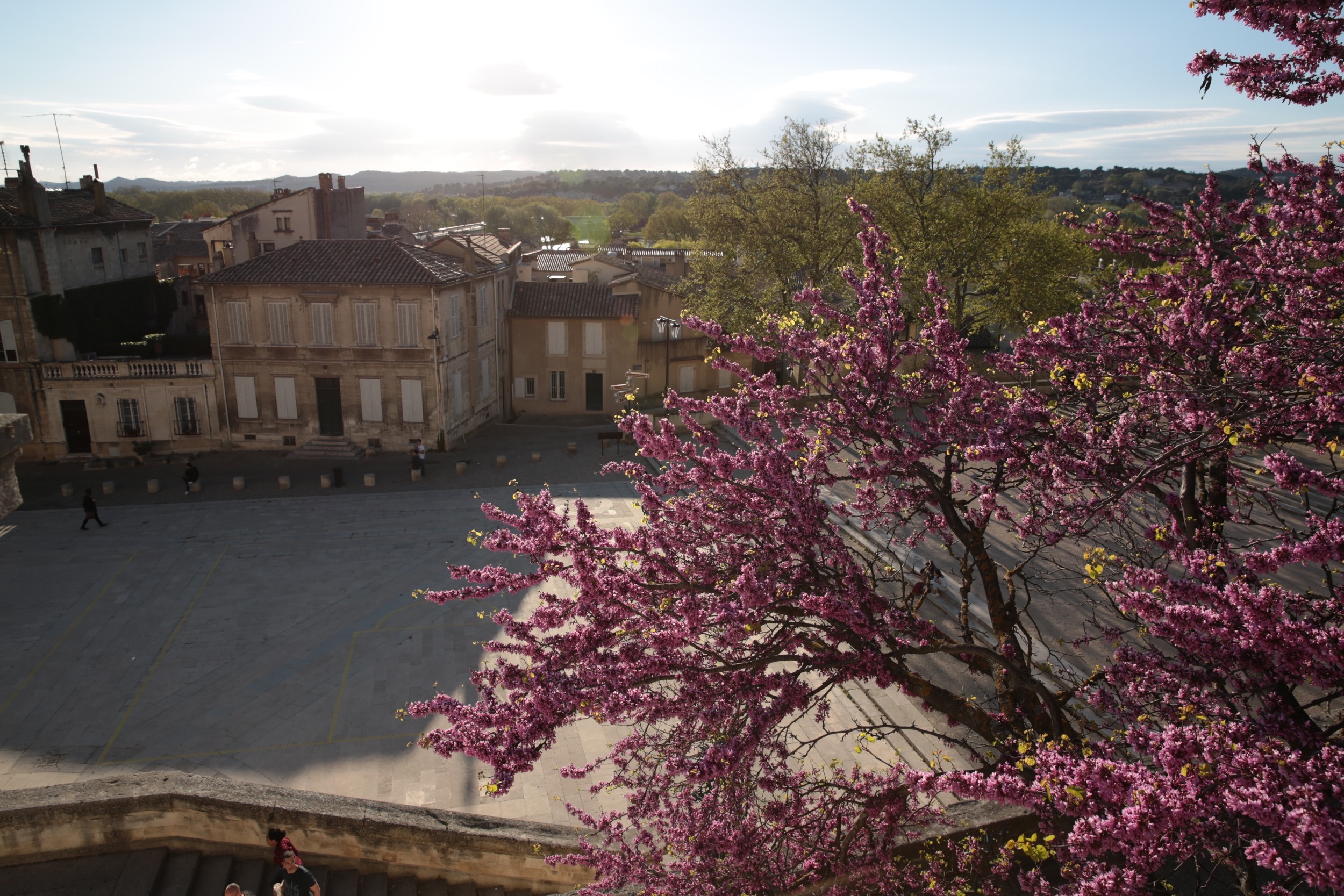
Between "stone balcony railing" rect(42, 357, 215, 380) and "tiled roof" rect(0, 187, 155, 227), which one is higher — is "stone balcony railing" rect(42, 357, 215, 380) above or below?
below

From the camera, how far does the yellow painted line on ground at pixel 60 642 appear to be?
49.1 ft

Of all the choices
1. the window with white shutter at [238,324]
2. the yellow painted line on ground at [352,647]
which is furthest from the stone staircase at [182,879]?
the window with white shutter at [238,324]

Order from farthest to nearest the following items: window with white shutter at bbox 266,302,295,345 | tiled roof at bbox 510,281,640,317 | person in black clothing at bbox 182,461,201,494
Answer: tiled roof at bbox 510,281,640,317 < window with white shutter at bbox 266,302,295,345 < person in black clothing at bbox 182,461,201,494

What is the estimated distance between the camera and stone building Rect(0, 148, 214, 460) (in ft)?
97.3

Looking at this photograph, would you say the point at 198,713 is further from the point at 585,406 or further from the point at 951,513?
the point at 585,406

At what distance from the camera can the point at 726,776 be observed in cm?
689

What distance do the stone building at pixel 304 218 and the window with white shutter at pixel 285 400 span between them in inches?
442

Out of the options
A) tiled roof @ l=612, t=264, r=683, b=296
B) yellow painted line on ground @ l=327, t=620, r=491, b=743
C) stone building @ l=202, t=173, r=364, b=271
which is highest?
stone building @ l=202, t=173, r=364, b=271

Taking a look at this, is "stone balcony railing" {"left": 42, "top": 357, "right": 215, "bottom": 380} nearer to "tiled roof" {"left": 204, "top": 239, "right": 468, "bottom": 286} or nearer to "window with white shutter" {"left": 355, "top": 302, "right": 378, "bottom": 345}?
"tiled roof" {"left": 204, "top": 239, "right": 468, "bottom": 286}

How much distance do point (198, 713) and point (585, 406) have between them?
85.4ft

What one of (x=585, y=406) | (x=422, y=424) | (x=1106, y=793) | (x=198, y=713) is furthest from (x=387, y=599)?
(x=585, y=406)

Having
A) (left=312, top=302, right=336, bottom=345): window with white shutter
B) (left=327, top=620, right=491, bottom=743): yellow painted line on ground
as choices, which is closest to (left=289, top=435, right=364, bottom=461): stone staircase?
(left=312, top=302, right=336, bottom=345): window with white shutter

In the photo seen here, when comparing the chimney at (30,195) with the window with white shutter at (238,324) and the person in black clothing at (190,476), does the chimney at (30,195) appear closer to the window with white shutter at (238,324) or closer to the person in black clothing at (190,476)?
the window with white shutter at (238,324)

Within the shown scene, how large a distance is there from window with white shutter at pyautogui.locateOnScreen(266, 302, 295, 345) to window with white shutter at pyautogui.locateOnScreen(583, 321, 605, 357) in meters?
12.5
